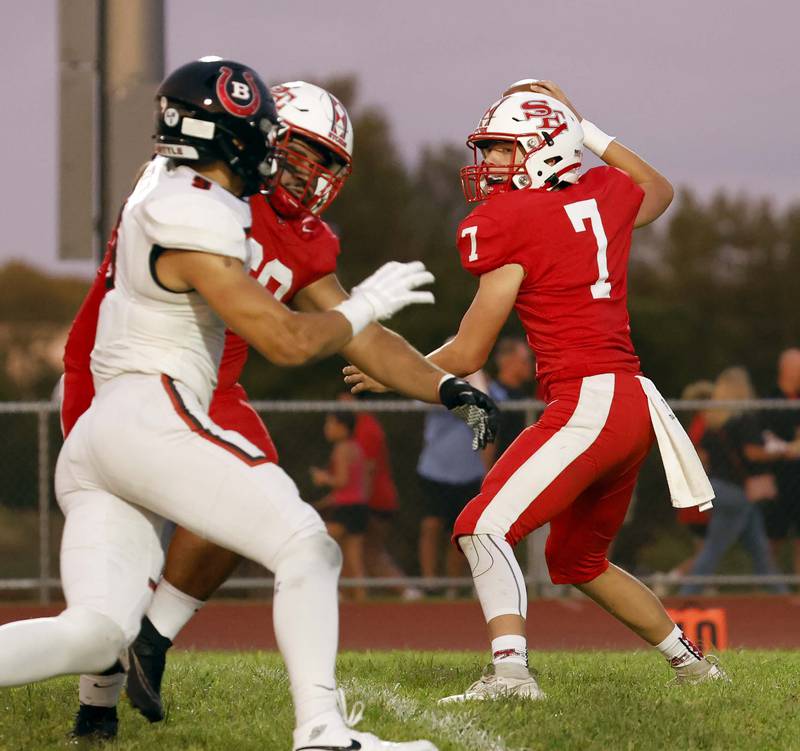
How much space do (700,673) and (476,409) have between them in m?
2.01

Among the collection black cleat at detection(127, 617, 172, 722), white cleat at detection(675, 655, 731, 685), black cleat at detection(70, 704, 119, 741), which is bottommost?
white cleat at detection(675, 655, 731, 685)

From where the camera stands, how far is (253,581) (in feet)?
39.1

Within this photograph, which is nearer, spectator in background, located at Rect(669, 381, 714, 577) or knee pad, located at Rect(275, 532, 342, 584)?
knee pad, located at Rect(275, 532, 342, 584)

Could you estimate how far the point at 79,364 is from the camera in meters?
5.05

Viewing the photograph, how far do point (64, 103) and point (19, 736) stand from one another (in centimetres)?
499

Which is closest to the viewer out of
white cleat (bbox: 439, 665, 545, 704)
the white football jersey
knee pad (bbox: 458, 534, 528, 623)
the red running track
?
the white football jersey

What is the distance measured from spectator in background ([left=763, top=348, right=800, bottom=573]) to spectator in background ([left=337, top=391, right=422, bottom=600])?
299 cm

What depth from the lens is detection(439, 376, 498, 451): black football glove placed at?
4.71m

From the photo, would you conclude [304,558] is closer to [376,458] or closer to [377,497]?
[376,458]

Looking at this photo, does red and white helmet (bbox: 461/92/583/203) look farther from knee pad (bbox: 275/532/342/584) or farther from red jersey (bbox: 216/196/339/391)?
knee pad (bbox: 275/532/342/584)

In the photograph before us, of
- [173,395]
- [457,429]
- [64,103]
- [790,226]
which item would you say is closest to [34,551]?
[457,429]

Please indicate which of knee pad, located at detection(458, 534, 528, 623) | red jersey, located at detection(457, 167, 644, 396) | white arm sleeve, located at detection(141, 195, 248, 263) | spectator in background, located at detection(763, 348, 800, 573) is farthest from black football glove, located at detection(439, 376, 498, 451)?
spectator in background, located at detection(763, 348, 800, 573)

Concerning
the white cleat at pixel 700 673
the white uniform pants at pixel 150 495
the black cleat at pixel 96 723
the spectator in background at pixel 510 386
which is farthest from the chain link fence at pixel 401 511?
the white uniform pants at pixel 150 495

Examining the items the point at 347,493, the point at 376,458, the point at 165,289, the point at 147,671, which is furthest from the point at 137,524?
the point at 376,458
